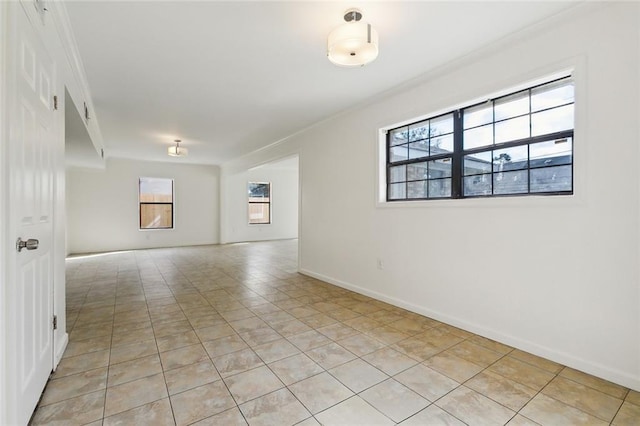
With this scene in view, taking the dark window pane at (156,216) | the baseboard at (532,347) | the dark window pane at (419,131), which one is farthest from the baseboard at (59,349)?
the dark window pane at (156,216)

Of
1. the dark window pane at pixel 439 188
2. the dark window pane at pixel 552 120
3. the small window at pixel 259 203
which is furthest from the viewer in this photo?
the small window at pixel 259 203

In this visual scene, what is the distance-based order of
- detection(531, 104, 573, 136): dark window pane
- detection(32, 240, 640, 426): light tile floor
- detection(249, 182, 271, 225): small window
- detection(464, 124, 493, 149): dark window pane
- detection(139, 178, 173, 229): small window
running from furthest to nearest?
1. detection(249, 182, 271, 225): small window
2. detection(139, 178, 173, 229): small window
3. detection(464, 124, 493, 149): dark window pane
4. detection(531, 104, 573, 136): dark window pane
5. detection(32, 240, 640, 426): light tile floor

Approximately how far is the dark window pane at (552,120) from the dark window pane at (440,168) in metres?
0.80

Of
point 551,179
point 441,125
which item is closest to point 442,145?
point 441,125

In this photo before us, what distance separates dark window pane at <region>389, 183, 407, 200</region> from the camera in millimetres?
3678

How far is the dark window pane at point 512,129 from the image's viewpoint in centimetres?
256

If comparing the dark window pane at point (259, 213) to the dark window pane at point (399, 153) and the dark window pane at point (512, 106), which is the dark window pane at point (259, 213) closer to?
the dark window pane at point (399, 153)

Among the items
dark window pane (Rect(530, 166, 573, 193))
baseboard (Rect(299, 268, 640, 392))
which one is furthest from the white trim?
baseboard (Rect(299, 268, 640, 392))

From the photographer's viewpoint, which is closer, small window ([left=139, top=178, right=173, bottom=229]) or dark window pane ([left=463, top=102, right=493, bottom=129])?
dark window pane ([left=463, top=102, right=493, bottom=129])

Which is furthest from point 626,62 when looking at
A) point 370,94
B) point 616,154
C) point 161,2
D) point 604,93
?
point 161,2

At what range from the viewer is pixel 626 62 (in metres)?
1.95

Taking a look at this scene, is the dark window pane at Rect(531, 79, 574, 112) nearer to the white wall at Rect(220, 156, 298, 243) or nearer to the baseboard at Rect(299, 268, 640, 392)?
the baseboard at Rect(299, 268, 640, 392)

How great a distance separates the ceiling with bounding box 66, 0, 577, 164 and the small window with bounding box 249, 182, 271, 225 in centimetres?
568

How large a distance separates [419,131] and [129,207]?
313 inches
